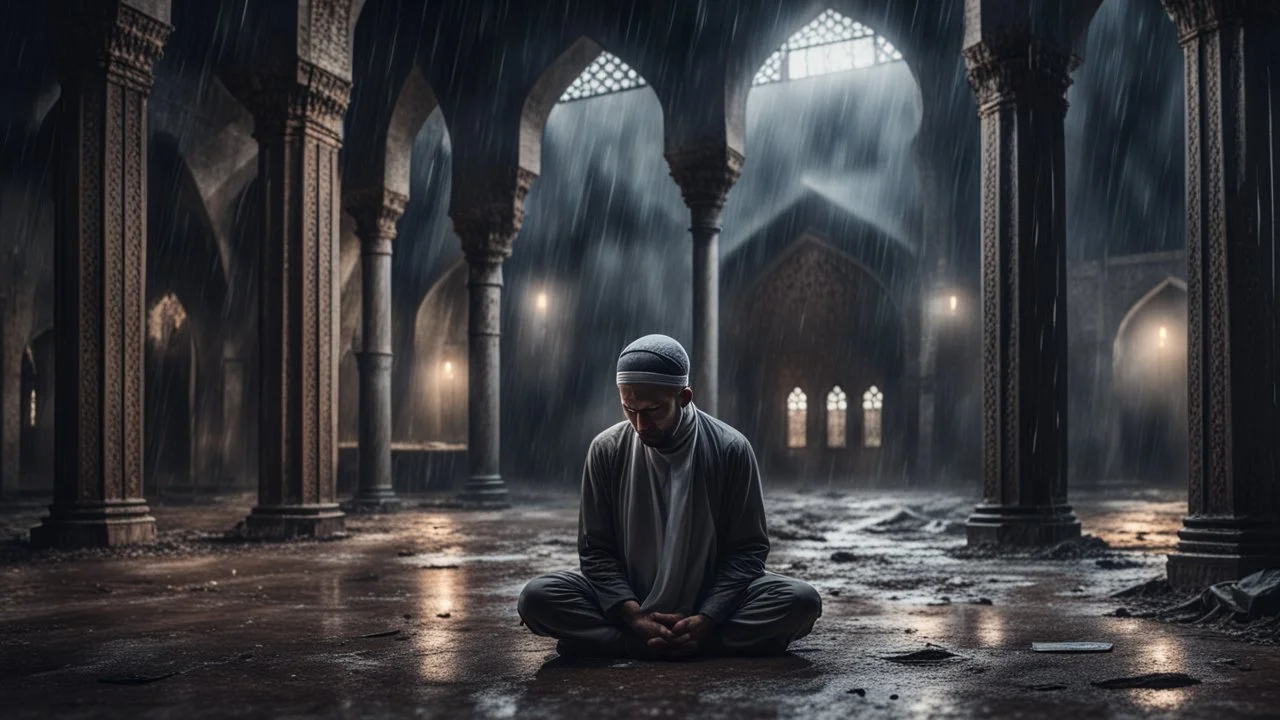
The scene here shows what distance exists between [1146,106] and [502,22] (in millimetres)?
11142

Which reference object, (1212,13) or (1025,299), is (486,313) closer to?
(1025,299)

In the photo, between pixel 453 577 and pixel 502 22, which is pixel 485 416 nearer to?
pixel 502 22

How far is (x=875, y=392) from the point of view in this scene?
870 inches

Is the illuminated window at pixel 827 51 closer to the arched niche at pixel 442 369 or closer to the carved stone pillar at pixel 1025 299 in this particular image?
the arched niche at pixel 442 369

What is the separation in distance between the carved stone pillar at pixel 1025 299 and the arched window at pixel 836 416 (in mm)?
13428

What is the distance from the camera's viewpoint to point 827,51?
23.1 meters

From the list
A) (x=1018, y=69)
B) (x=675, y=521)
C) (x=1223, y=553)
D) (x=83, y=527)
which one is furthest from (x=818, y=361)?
(x=675, y=521)

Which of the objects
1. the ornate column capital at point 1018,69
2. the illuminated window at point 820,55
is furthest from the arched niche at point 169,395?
the ornate column capital at point 1018,69

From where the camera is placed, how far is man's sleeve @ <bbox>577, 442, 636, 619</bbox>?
13.3 feet

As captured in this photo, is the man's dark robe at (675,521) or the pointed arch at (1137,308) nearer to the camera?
the man's dark robe at (675,521)

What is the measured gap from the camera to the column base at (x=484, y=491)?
54.7 feet

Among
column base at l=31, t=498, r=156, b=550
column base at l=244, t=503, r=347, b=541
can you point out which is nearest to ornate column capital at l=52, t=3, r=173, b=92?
column base at l=31, t=498, r=156, b=550

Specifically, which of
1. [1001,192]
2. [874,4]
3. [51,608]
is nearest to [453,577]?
[51,608]

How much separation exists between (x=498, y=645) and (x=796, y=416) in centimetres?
1876
